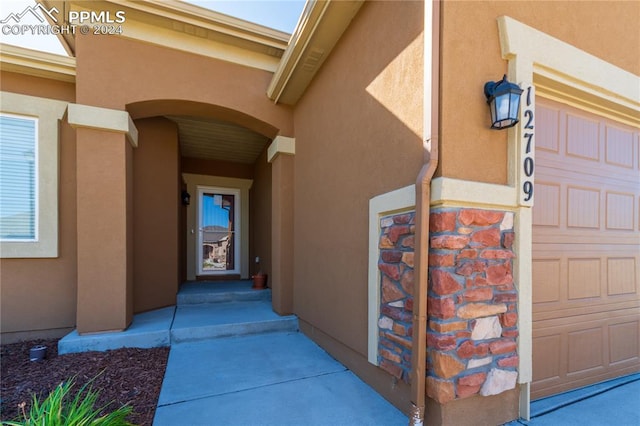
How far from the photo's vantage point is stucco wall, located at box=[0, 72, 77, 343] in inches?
143

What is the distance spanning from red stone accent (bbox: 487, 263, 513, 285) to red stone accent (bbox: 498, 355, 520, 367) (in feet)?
1.64

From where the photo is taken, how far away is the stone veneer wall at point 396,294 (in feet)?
6.81

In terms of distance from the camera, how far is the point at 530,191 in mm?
2070

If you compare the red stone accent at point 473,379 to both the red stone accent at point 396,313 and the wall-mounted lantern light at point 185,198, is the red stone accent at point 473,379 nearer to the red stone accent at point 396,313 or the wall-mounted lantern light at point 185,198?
the red stone accent at point 396,313

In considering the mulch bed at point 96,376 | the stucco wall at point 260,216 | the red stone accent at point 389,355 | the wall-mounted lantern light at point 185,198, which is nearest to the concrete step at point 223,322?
the mulch bed at point 96,376

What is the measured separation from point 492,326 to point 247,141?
529 cm

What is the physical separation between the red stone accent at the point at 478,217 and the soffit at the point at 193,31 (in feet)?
11.0

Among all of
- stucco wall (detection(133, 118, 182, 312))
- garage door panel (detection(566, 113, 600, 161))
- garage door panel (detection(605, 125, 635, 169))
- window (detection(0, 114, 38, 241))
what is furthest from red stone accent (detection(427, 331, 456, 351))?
window (detection(0, 114, 38, 241))

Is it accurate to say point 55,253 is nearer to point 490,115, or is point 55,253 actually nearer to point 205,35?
point 205,35

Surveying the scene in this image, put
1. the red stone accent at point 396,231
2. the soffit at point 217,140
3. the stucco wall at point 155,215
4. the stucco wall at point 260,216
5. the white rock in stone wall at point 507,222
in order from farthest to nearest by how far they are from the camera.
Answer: the stucco wall at point 260,216, the soffit at point 217,140, the stucco wall at point 155,215, the red stone accent at point 396,231, the white rock in stone wall at point 507,222

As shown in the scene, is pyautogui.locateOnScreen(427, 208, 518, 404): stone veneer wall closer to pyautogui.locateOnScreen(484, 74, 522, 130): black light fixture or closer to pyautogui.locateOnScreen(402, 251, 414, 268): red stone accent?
Result: pyautogui.locateOnScreen(402, 251, 414, 268): red stone accent

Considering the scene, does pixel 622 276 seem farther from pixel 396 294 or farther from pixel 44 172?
pixel 44 172

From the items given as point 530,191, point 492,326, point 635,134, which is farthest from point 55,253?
point 635,134

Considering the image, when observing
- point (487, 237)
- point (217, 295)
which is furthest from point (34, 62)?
point (487, 237)
